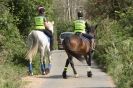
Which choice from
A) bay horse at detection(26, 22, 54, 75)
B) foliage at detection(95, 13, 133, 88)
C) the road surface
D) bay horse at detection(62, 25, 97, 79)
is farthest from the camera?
bay horse at detection(26, 22, 54, 75)

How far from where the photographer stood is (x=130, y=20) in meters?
28.7

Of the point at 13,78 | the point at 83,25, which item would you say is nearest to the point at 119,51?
the point at 83,25

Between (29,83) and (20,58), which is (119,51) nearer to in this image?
(20,58)

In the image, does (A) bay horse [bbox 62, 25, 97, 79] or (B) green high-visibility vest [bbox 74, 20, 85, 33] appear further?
(B) green high-visibility vest [bbox 74, 20, 85, 33]

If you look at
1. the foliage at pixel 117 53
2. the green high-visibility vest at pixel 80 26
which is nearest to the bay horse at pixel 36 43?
the green high-visibility vest at pixel 80 26

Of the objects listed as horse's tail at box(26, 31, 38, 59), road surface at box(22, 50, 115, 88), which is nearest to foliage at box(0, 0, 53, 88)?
horse's tail at box(26, 31, 38, 59)

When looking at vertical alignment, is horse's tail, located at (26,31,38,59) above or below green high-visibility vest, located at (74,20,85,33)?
below

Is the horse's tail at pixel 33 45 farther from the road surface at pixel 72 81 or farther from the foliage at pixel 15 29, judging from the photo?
the road surface at pixel 72 81

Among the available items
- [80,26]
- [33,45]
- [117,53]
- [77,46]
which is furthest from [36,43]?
[117,53]

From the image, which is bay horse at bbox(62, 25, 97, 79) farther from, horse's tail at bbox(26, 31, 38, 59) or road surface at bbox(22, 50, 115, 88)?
horse's tail at bbox(26, 31, 38, 59)

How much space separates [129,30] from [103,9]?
9.55 meters

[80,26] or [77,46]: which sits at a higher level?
[80,26]

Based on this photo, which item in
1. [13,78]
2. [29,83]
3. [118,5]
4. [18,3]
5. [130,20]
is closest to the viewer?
[13,78]

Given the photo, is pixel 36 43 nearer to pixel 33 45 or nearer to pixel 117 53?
pixel 33 45
